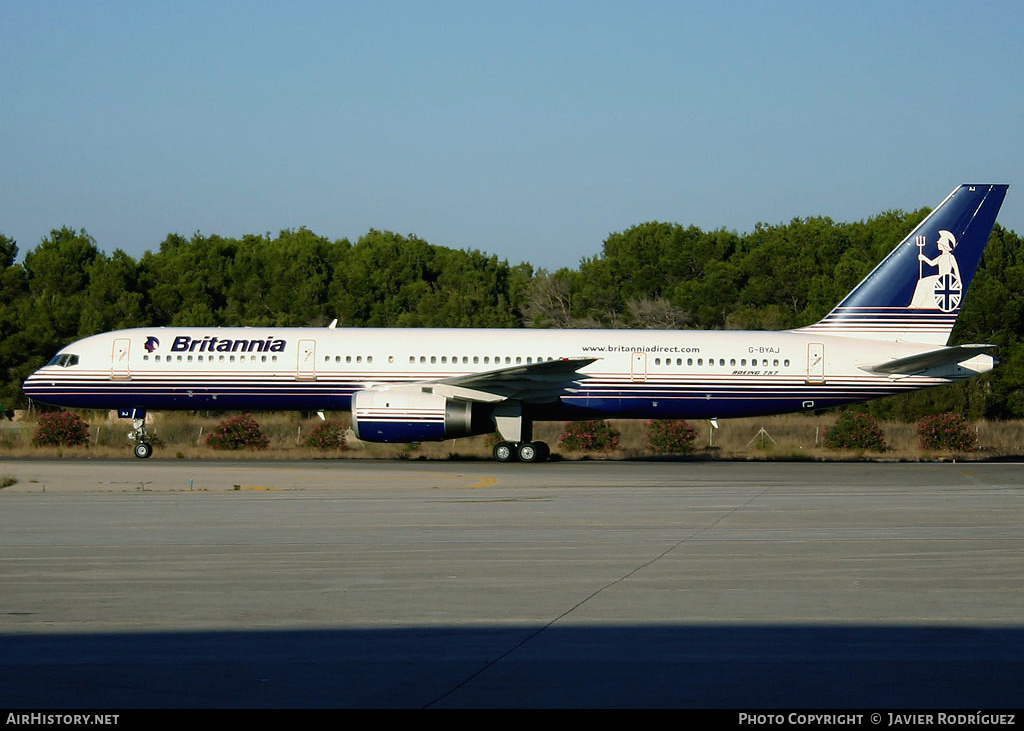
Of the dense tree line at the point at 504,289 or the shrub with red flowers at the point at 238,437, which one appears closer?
the shrub with red flowers at the point at 238,437

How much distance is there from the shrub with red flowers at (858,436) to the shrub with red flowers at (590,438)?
6.88 metres

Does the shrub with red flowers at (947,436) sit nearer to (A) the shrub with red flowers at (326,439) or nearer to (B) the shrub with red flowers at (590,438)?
(B) the shrub with red flowers at (590,438)

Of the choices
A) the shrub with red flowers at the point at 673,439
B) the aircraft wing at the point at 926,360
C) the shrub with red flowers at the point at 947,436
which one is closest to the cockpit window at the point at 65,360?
the shrub with red flowers at the point at 673,439

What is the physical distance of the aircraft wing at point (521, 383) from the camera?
3069 cm

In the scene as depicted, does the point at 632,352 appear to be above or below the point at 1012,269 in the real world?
below

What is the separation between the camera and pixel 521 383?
3148 cm

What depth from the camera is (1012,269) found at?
63.1 meters

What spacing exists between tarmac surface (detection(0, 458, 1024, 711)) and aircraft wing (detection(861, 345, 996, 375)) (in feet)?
35.1

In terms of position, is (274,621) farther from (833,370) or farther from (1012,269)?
(1012,269)

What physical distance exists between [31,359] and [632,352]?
39.0 metres

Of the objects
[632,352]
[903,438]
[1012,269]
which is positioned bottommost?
[903,438]

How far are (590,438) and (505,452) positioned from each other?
20.9 feet
